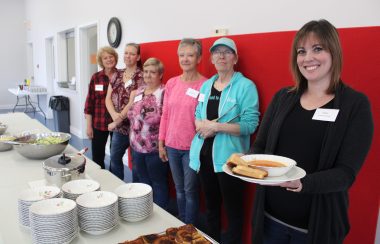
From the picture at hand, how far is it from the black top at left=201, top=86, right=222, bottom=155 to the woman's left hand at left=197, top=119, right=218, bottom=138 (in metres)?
0.07

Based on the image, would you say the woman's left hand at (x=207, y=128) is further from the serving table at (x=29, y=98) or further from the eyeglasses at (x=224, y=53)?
the serving table at (x=29, y=98)

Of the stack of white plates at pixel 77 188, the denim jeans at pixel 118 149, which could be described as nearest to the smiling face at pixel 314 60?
the stack of white plates at pixel 77 188

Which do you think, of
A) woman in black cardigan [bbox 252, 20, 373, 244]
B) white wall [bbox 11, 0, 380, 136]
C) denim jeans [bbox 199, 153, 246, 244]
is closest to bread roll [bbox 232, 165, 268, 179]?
woman in black cardigan [bbox 252, 20, 373, 244]

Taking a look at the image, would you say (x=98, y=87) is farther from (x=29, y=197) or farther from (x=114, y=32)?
(x=29, y=197)

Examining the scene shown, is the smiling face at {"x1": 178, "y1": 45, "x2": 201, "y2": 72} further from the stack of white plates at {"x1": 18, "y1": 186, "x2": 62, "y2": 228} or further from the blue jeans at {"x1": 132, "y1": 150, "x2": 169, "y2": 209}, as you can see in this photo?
the stack of white plates at {"x1": 18, "y1": 186, "x2": 62, "y2": 228}

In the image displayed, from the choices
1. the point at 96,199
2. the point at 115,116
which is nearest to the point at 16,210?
the point at 96,199

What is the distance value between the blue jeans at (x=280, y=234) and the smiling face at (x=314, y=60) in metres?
0.62

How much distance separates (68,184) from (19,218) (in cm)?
21

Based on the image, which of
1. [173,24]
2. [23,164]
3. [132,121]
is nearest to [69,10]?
[173,24]

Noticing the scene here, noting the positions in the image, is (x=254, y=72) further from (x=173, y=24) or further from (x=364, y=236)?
(x=173, y=24)

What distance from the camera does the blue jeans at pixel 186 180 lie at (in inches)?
93.0

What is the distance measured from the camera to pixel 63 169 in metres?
1.41

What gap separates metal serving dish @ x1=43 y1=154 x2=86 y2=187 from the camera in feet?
4.61

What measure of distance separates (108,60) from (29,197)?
2.27 metres
